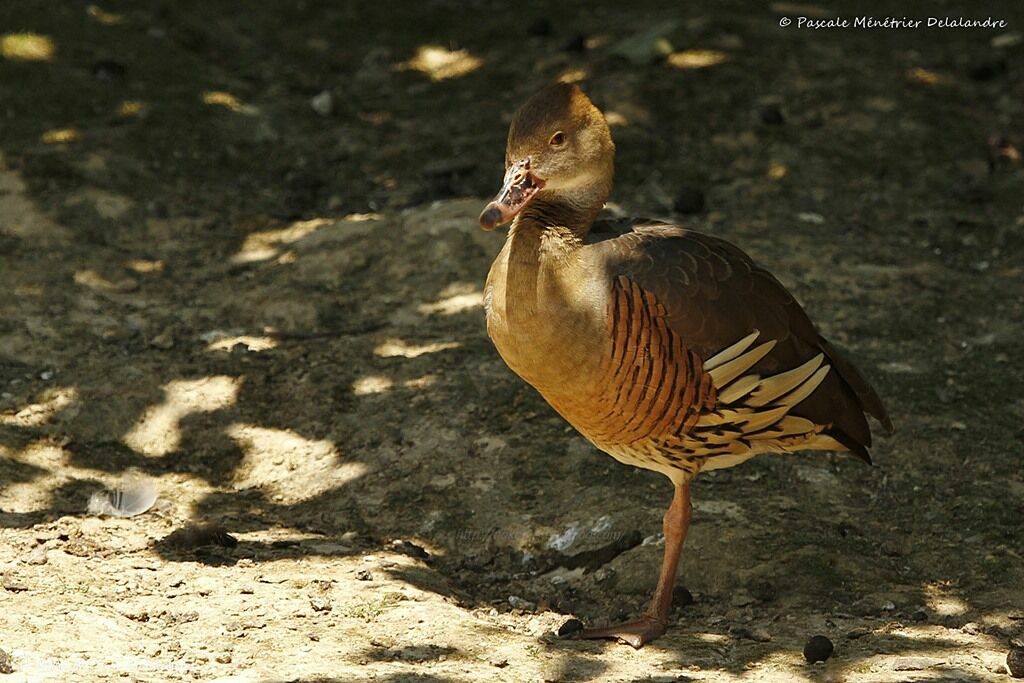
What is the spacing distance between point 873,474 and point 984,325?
166cm

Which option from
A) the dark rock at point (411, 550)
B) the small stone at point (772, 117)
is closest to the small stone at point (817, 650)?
the dark rock at point (411, 550)

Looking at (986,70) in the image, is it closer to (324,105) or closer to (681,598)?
(324,105)

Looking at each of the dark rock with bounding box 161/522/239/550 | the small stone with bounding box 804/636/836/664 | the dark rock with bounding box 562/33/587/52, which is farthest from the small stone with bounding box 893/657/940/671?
the dark rock with bounding box 562/33/587/52

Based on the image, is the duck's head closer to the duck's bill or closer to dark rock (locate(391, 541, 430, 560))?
the duck's bill

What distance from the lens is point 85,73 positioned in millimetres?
9602

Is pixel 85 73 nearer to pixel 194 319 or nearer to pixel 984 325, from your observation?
pixel 194 319

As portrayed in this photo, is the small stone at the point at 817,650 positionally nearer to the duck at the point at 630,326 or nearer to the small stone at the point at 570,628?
the duck at the point at 630,326

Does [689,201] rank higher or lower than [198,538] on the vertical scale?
higher

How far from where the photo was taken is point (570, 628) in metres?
4.77

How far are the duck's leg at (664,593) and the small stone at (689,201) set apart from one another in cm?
370

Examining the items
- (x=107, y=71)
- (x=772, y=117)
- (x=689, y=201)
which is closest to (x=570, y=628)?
(x=689, y=201)

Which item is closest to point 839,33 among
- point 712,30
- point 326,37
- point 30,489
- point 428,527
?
point 712,30

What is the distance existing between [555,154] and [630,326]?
65cm

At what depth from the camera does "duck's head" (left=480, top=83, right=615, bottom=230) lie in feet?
14.9
